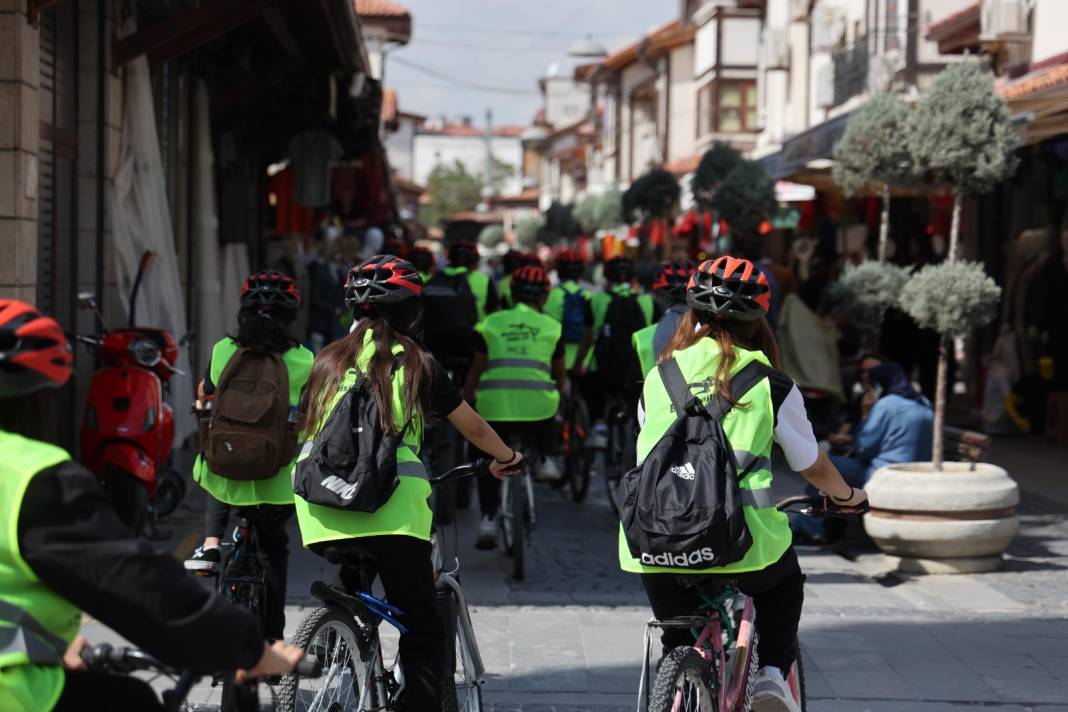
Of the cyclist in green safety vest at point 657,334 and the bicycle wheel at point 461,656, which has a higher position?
the cyclist in green safety vest at point 657,334

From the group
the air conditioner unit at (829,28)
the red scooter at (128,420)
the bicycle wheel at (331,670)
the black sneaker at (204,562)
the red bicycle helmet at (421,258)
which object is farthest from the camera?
the air conditioner unit at (829,28)

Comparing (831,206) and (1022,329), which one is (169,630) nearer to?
(1022,329)

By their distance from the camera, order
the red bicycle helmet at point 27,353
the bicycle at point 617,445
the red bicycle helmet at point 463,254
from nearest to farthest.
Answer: the red bicycle helmet at point 27,353 → the bicycle at point 617,445 → the red bicycle helmet at point 463,254

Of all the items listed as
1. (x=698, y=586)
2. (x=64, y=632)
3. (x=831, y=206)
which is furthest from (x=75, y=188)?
(x=831, y=206)

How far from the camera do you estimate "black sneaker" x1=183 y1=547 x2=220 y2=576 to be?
5.22m

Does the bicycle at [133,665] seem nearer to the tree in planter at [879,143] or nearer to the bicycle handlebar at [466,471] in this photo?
the bicycle handlebar at [466,471]

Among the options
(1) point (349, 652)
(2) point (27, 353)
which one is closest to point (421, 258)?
(1) point (349, 652)

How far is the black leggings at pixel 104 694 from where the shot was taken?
288 cm

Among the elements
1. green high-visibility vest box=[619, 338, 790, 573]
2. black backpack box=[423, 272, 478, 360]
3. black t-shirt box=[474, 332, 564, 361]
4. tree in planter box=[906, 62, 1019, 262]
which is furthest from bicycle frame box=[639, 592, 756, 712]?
black backpack box=[423, 272, 478, 360]

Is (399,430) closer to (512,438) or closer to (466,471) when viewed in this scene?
(466,471)

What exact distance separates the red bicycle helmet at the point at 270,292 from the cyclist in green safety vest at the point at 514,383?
10.5ft

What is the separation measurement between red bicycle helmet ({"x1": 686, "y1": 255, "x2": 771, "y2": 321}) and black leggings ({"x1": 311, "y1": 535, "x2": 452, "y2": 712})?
1.10 meters

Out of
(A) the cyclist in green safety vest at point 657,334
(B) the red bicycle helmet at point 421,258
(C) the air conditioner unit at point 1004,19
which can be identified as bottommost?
(A) the cyclist in green safety vest at point 657,334

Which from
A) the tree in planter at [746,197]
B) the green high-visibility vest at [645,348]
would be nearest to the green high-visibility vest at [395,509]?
the green high-visibility vest at [645,348]
